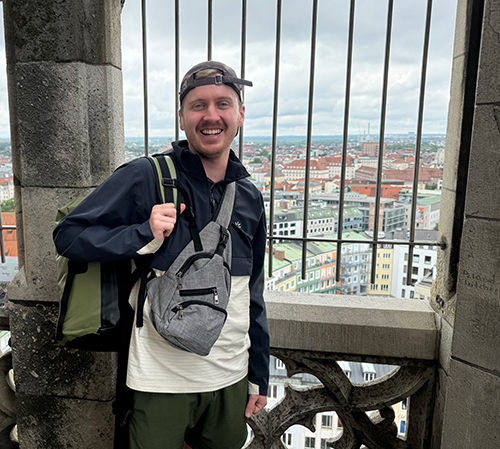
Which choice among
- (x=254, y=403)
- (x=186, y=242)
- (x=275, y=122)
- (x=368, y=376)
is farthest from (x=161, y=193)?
(x=368, y=376)

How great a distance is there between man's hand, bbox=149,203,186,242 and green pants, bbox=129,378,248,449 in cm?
59

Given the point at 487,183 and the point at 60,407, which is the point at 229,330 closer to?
the point at 487,183

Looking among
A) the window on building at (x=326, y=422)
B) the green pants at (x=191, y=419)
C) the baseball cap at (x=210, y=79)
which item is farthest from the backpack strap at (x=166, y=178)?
the window on building at (x=326, y=422)

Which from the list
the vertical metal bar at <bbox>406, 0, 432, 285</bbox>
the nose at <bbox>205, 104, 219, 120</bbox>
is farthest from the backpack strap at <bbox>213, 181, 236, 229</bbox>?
the vertical metal bar at <bbox>406, 0, 432, 285</bbox>

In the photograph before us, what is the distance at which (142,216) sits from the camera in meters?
1.49

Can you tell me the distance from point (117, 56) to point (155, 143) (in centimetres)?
53

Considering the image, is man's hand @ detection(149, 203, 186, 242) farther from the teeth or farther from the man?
the teeth

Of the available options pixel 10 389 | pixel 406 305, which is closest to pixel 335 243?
pixel 406 305

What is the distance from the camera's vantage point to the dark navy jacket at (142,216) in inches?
54.5

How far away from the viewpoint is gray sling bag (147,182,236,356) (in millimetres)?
1399

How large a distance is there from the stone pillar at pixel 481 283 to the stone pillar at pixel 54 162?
1.68 meters

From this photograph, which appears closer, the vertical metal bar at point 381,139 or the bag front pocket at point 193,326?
the bag front pocket at point 193,326

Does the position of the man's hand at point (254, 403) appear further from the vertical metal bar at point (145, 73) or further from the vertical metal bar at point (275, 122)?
the vertical metal bar at point (145, 73)

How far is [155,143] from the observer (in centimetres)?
252
